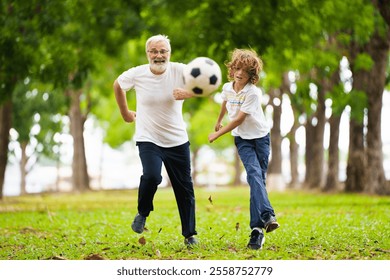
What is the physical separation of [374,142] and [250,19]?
22.7 feet

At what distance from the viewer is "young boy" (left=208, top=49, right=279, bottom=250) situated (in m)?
6.89

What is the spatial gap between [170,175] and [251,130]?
968mm

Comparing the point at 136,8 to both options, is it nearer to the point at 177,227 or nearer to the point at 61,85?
the point at 61,85

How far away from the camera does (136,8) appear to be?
1888 centimetres

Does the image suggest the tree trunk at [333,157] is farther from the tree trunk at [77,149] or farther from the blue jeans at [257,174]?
the blue jeans at [257,174]

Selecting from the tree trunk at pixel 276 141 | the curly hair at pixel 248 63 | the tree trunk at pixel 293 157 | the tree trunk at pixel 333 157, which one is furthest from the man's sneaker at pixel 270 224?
the tree trunk at pixel 293 157

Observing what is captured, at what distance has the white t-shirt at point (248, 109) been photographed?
6871mm

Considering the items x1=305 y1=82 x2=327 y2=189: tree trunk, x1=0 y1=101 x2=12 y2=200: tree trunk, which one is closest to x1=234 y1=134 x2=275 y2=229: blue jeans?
x1=0 y1=101 x2=12 y2=200: tree trunk

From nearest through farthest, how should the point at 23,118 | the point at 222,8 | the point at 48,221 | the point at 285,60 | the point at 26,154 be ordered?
the point at 48,221 → the point at 222,8 → the point at 285,60 → the point at 23,118 → the point at 26,154

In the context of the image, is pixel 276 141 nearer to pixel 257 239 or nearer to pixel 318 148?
pixel 318 148

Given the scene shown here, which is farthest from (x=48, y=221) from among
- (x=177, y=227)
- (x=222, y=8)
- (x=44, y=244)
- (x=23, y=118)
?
(x=23, y=118)

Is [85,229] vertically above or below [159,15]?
below

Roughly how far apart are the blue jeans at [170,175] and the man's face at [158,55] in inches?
30.6

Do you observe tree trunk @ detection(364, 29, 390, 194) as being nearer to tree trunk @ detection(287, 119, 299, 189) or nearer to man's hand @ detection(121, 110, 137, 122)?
tree trunk @ detection(287, 119, 299, 189)
